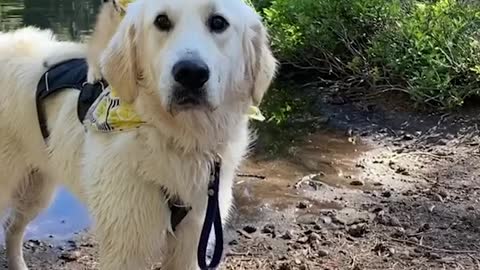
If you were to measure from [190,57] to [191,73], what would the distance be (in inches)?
2.3

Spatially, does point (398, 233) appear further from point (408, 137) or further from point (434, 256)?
point (408, 137)

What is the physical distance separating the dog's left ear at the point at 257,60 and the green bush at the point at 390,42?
173 inches

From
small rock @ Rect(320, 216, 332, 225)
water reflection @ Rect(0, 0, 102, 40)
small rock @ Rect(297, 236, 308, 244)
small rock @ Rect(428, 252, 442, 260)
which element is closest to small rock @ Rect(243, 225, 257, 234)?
small rock @ Rect(297, 236, 308, 244)

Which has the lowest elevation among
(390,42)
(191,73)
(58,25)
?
(58,25)

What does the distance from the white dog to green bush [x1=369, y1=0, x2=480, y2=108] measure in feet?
14.4

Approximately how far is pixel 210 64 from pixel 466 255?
2.34 meters

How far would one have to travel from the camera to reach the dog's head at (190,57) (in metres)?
2.86

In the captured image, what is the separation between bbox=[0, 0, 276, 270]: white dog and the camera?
2938 millimetres

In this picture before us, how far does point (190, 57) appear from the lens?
2.79 m

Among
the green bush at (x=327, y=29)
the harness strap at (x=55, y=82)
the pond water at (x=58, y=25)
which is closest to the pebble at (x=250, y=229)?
the pond water at (x=58, y=25)

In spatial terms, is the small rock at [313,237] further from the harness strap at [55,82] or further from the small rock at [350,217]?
the harness strap at [55,82]

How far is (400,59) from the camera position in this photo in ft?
25.7

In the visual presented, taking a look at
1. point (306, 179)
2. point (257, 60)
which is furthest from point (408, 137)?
point (257, 60)

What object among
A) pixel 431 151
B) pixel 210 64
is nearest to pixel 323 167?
pixel 431 151
